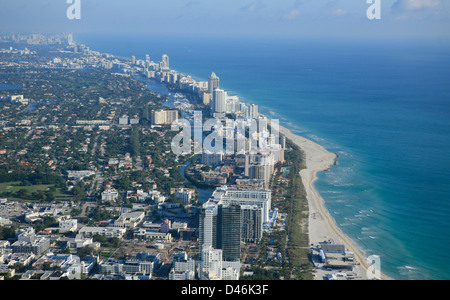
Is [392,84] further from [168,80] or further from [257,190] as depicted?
[257,190]

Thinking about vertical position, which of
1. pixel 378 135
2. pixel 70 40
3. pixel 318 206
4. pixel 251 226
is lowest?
pixel 251 226

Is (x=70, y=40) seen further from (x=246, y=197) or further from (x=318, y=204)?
(x=246, y=197)

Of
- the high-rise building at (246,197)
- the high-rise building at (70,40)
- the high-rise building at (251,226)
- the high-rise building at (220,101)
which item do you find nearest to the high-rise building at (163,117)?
the high-rise building at (220,101)

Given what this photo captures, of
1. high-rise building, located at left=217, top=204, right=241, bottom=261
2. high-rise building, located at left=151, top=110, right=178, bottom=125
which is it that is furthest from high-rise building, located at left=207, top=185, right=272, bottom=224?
high-rise building, located at left=151, top=110, right=178, bottom=125

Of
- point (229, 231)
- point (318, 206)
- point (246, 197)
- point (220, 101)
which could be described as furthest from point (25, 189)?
point (220, 101)

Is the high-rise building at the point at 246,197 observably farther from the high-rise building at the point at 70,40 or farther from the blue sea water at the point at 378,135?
the high-rise building at the point at 70,40

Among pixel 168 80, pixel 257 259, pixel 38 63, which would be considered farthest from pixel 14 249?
pixel 38 63
